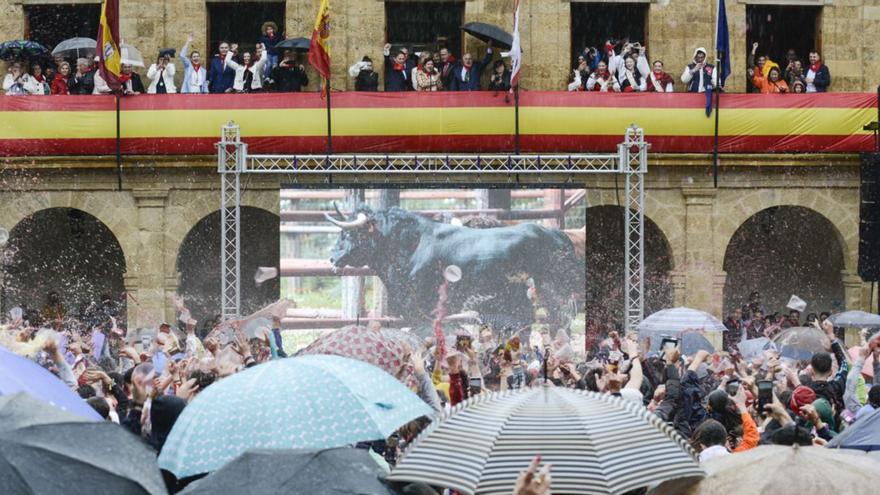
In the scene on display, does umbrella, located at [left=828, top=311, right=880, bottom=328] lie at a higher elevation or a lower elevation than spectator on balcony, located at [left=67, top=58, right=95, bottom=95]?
lower

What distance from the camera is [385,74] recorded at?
24844 millimetres

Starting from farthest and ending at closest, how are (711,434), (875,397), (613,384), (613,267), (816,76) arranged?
(613,267), (816,76), (875,397), (613,384), (711,434)

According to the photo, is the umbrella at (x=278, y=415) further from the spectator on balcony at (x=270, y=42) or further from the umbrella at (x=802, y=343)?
the spectator on balcony at (x=270, y=42)

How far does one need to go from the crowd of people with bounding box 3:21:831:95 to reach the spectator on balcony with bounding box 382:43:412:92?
0.02m

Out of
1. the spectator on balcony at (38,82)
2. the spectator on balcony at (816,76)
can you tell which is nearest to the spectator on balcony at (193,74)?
the spectator on balcony at (38,82)

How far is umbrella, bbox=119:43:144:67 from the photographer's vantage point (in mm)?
24078

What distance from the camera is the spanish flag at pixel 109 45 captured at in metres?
22.4

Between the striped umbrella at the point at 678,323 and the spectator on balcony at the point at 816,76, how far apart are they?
7.38 m

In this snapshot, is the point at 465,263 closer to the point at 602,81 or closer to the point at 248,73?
the point at 602,81

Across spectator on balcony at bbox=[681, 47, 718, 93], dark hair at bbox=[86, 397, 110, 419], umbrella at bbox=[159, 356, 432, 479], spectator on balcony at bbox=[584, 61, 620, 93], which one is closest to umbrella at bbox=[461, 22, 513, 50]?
spectator on balcony at bbox=[584, 61, 620, 93]

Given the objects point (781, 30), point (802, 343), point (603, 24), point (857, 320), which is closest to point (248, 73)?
point (603, 24)

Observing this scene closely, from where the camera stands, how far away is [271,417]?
7.44 meters

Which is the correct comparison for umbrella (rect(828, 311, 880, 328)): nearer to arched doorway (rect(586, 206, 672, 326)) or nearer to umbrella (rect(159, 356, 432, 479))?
arched doorway (rect(586, 206, 672, 326))

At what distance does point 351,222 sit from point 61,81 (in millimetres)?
5578
